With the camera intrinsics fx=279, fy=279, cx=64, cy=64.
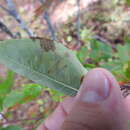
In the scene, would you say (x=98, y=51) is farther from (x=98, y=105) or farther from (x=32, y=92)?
(x=98, y=105)

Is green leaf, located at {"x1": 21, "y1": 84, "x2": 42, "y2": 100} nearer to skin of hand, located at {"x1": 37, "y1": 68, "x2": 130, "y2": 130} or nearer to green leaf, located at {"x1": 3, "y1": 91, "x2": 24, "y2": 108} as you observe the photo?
green leaf, located at {"x1": 3, "y1": 91, "x2": 24, "y2": 108}

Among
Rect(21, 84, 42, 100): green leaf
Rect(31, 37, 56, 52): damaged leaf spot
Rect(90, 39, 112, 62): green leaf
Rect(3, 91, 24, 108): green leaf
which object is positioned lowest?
Rect(3, 91, 24, 108): green leaf

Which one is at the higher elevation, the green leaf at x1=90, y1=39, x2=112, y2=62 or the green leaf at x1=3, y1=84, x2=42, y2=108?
the green leaf at x1=90, y1=39, x2=112, y2=62

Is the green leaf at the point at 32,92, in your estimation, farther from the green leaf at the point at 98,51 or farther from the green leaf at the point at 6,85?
the green leaf at the point at 98,51

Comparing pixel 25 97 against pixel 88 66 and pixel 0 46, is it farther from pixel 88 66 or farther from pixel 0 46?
pixel 0 46

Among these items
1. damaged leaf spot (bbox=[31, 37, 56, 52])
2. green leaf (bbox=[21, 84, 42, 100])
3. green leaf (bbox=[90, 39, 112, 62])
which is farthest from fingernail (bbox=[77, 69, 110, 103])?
green leaf (bbox=[90, 39, 112, 62])

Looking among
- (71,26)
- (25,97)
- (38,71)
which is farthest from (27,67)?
(71,26)

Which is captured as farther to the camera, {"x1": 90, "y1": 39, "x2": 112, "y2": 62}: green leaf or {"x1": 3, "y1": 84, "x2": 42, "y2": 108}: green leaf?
{"x1": 90, "y1": 39, "x2": 112, "y2": 62}: green leaf
